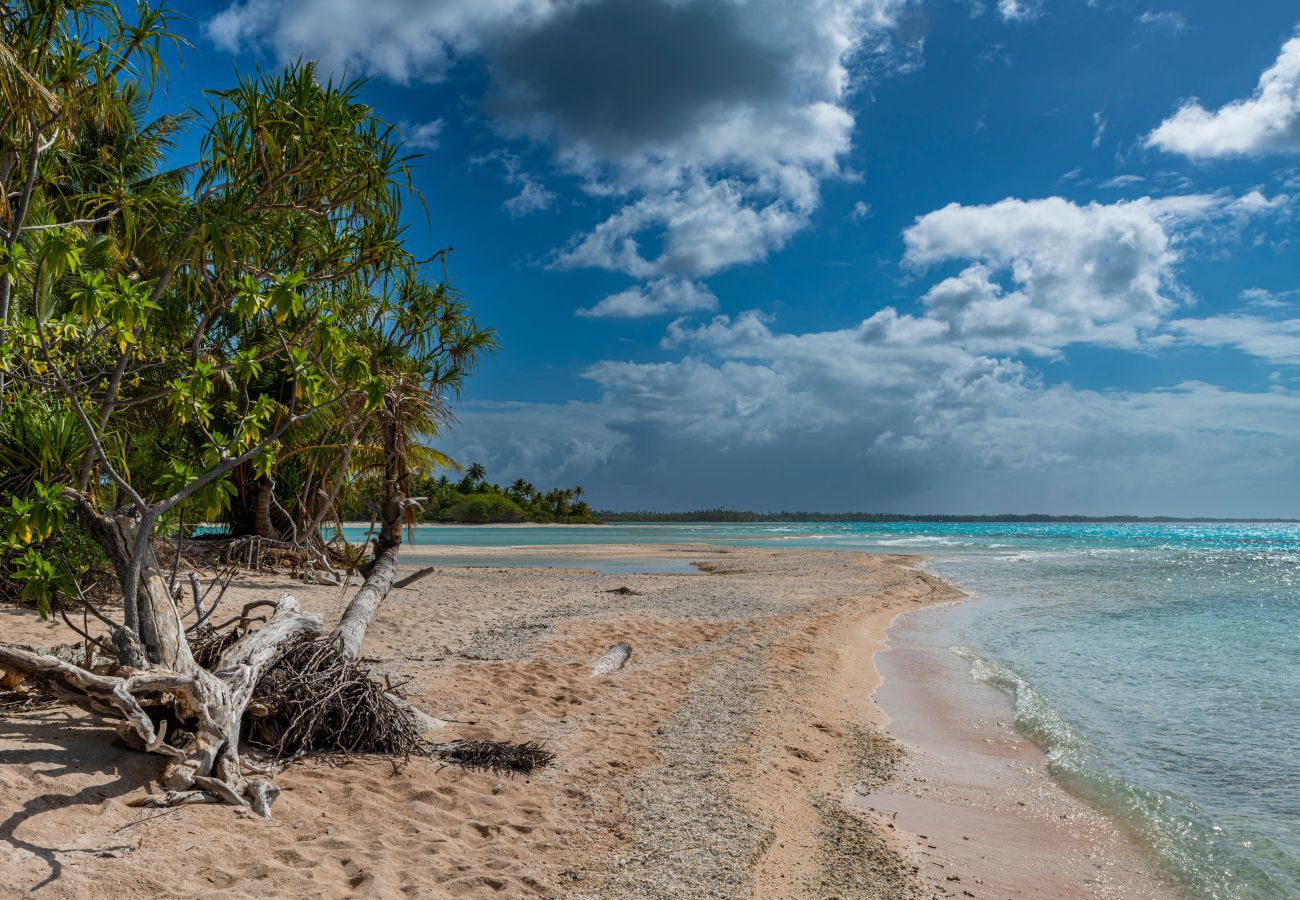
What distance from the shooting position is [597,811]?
5297 mm

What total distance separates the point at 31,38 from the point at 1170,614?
22.5 meters

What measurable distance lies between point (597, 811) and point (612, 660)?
15.8ft

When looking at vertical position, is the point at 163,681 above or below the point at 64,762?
above

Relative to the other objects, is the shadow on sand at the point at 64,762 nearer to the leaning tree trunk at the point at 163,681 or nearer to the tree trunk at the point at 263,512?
the leaning tree trunk at the point at 163,681

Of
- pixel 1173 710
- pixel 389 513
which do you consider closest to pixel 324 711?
pixel 389 513

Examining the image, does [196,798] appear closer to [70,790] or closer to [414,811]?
[70,790]

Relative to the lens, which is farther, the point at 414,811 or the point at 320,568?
the point at 320,568

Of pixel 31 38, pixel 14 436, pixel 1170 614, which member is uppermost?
pixel 31 38

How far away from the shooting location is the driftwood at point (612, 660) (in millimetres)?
9617

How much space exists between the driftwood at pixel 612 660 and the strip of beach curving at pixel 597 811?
0.49 feet

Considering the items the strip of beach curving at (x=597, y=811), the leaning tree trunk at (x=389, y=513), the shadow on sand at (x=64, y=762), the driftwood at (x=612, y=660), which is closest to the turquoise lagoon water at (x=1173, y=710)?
the strip of beach curving at (x=597, y=811)

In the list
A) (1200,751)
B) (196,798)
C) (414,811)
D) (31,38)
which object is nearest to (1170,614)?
(1200,751)

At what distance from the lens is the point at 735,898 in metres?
4.22

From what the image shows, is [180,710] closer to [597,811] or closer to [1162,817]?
[597,811]
